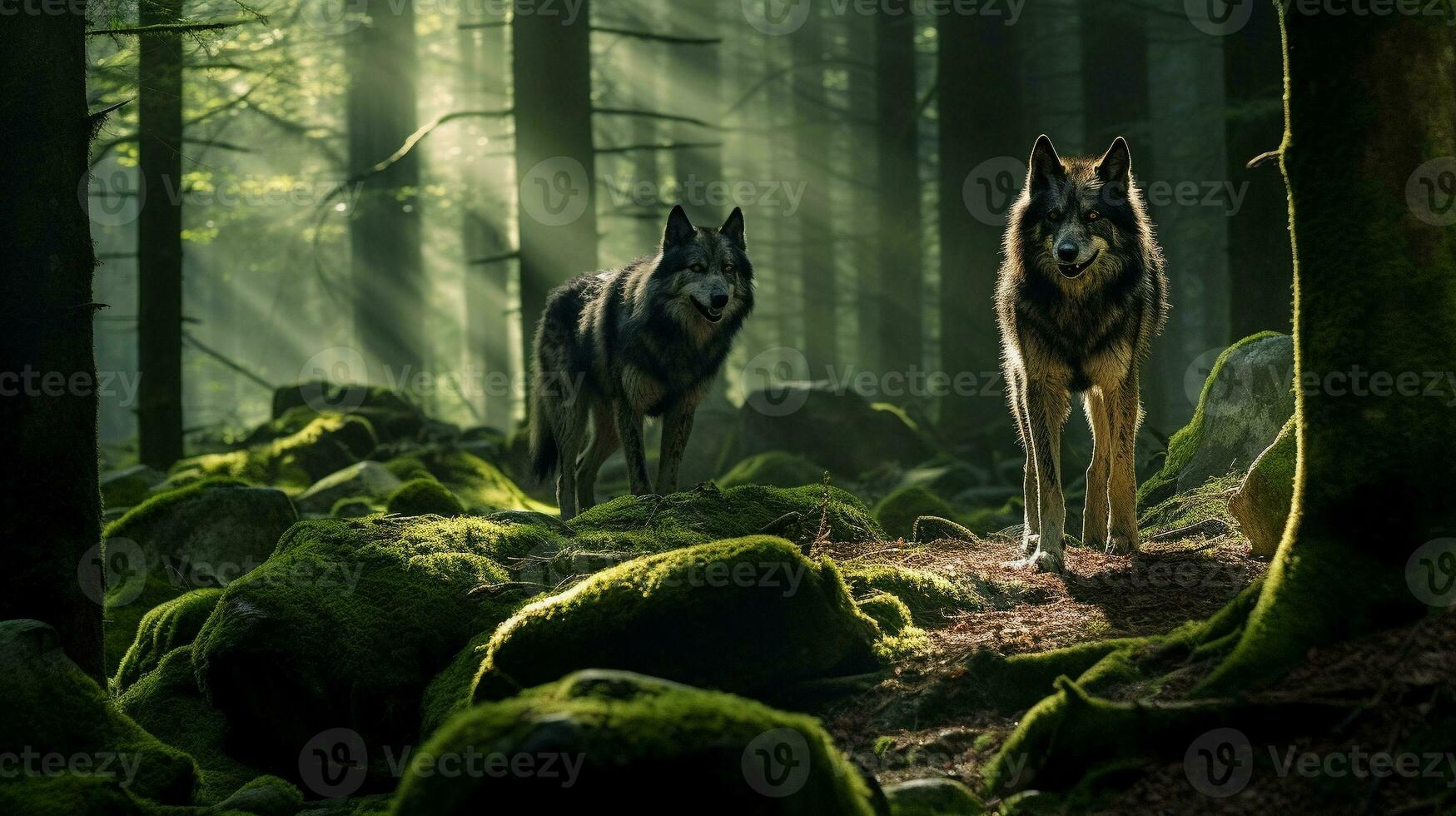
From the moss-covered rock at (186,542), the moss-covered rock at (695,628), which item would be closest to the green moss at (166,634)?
the moss-covered rock at (186,542)

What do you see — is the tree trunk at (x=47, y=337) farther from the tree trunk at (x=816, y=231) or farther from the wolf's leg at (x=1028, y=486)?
the tree trunk at (x=816, y=231)

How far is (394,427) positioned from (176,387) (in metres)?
3.10

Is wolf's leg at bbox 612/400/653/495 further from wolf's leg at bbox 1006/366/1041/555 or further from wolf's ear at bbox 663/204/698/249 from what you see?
wolf's leg at bbox 1006/366/1041/555

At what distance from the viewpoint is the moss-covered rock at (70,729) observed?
452 cm

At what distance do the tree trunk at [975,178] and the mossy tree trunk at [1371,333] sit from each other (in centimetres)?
1201

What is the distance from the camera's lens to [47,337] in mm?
5363

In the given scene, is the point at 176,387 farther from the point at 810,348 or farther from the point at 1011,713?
the point at 810,348

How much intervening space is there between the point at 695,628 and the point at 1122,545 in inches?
151

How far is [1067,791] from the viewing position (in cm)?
374

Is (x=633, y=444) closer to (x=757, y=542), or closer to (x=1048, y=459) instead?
(x=1048, y=459)

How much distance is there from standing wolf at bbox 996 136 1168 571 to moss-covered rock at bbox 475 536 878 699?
244cm

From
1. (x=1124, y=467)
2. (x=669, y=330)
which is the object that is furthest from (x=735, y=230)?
(x=1124, y=467)

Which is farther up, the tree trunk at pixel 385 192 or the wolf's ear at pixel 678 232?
the tree trunk at pixel 385 192

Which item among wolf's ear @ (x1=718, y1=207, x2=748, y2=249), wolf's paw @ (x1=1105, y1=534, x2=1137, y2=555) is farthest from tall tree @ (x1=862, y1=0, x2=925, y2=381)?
wolf's paw @ (x1=1105, y1=534, x2=1137, y2=555)
